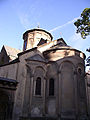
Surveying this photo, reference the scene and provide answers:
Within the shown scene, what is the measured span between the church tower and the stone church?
5.31m

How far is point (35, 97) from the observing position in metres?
12.6

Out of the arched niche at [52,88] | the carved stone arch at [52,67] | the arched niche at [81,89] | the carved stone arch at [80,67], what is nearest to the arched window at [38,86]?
the arched niche at [52,88]

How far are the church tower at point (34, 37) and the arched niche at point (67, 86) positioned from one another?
7.72 m

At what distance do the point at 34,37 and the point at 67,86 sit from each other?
34.7 feet

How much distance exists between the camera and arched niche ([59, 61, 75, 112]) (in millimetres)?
12406

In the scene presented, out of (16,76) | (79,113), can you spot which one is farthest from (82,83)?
(16,76)

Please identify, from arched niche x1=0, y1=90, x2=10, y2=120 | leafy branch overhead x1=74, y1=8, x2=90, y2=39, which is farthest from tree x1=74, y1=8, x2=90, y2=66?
arched niche x1=0, y1=90, x2=10, y2=120

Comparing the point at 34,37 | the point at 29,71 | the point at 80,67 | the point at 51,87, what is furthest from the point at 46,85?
the point at 34,37

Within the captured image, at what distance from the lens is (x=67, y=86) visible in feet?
43.0

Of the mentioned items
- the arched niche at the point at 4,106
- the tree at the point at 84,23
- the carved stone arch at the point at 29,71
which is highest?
the tree at the point at 84,23

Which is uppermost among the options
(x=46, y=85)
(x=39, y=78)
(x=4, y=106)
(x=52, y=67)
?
(x=52, y=67)

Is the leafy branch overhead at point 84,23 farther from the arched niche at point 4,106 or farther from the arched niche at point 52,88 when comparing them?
→ the arched niche at point 4,106

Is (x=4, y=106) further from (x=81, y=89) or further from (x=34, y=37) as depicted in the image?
(x=34, y=37)

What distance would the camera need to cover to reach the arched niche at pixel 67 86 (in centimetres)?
1241
